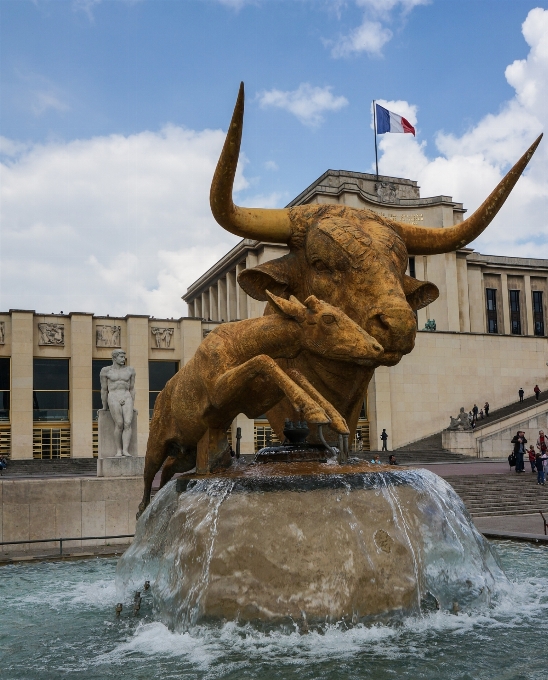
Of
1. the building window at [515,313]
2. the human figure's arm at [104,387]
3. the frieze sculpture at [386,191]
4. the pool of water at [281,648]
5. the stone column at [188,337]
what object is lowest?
the pool of water at [281,648]

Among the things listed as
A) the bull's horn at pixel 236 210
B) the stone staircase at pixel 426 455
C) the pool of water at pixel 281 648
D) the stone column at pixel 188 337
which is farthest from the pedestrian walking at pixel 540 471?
the stone column at pixel 188 337

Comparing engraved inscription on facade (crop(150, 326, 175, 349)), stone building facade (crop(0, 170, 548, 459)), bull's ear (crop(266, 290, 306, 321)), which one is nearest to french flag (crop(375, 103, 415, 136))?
stone building facade (crop(0, 170, 548, 459))

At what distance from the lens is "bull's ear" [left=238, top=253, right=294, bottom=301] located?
23.5 feet

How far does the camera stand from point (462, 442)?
132 ft

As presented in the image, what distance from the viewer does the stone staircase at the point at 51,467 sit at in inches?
1252

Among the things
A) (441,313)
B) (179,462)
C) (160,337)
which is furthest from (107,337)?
(179,462)

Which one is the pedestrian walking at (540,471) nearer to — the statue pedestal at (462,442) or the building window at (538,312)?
the statue pedestal at (462,442)

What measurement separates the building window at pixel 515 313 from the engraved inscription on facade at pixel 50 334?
4819 cm

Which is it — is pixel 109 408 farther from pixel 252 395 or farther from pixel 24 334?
pixel 24 334

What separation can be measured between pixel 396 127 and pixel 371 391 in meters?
20.3

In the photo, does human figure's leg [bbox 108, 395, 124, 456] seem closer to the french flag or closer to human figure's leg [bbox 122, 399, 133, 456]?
human figure's leg [bbox 122, 399, 133, 456]

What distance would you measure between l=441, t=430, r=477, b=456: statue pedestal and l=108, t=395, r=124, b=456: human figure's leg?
2797 centimetres

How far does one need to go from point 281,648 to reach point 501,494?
17820mm

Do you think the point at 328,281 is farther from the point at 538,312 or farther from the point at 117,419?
the point at 538,312
